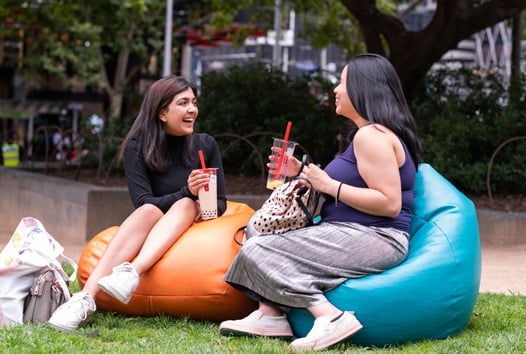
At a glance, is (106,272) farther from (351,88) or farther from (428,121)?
(428,121)

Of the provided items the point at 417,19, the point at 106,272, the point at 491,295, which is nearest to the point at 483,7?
the point at 491,295

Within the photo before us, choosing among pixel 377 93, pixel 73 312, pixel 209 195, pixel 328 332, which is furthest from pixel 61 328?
pixel 377 93

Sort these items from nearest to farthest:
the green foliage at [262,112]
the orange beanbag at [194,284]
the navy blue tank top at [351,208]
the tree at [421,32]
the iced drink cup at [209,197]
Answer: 1. the navy blue tank top at [351,208]
2. the orange beanbag at [194,284]
3. the iced drink cup at [209,197]
4. the tree at [421,32]
5. the green foliage at [262,112]

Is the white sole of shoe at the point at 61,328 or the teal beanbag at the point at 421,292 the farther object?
the white sole of shoe at the point at 61,328

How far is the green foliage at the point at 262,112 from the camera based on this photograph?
12.9 m

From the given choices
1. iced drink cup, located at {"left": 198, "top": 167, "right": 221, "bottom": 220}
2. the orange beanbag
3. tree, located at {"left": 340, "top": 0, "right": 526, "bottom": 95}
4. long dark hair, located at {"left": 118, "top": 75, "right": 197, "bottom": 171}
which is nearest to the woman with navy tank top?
the orange beanbag

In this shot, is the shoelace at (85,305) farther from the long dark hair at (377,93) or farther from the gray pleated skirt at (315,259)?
the long dark hair at (377,93)

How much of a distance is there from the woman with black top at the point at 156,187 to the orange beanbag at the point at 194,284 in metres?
0.10

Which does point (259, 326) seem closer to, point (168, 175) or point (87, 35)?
point (168, 175)

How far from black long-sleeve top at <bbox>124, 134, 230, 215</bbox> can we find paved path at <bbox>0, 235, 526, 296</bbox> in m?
2.44

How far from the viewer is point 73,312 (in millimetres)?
5105

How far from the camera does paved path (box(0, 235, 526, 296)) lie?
7449 millimetres

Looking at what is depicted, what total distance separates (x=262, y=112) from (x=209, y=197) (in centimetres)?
816

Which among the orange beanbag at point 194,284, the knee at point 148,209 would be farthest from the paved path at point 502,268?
the knee at point 148,209
